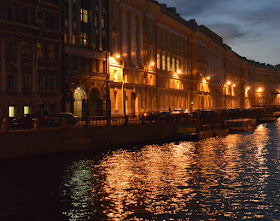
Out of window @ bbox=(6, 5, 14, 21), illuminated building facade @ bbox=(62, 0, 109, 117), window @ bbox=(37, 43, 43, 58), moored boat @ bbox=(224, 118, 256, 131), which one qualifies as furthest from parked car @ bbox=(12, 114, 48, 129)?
moored boat @ bbox=(224, 118, 256, 131)

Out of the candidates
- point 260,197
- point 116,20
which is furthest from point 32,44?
point 260,197

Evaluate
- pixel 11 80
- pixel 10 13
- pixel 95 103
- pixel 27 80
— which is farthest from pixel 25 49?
pixel 95 103

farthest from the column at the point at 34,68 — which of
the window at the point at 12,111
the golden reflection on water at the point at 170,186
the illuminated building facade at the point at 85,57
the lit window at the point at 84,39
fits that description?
the golden reflection on water at the point at 170,186

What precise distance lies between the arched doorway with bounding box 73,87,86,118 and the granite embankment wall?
13237 millimetres

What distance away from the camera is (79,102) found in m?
64.4

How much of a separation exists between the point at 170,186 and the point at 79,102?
3891 centimetres

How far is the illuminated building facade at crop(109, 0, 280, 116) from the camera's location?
7500 cm

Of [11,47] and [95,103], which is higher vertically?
[11,47]

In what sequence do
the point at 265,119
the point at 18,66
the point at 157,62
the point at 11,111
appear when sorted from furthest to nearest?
the point at 265,119 → the point at 157,62 → the point at 18,66 → the point at 11,111

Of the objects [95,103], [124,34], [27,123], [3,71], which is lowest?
[27,123]

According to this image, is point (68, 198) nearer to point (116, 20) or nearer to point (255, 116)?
point (116, 20)

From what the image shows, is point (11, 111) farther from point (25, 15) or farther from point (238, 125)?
point (238, 125)

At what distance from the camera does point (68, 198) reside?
2448 cm

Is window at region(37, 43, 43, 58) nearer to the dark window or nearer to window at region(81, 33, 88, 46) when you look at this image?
the dark window
